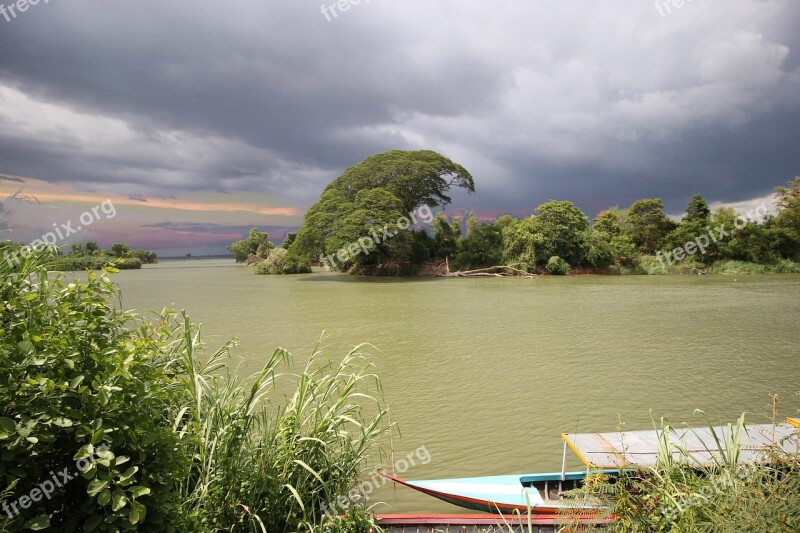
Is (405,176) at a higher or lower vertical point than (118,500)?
higher

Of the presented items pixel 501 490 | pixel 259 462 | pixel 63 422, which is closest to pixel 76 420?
pixel 63 422

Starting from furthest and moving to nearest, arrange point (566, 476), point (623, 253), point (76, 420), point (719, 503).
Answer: point (623, 253) → point (566, 476) → point (719, 503) → point (76, 420)

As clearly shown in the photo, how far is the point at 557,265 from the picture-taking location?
95.2ft

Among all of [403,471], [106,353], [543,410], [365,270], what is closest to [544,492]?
[403,471]

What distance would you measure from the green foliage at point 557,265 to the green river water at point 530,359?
12253 mm

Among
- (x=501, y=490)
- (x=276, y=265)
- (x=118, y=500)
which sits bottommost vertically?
(x=501, y=490)

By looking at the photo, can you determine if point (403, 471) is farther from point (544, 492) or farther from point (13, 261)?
point (13, 261)

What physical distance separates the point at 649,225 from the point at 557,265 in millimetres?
10311

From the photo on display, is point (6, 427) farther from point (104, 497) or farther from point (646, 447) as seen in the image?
point (646, 447)

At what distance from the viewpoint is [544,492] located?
11.4ft

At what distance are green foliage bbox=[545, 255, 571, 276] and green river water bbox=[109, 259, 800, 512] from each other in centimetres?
1225

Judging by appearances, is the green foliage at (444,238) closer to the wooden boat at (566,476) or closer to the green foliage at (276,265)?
the green foliage at (276,265)

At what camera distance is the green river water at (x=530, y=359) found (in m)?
4.74

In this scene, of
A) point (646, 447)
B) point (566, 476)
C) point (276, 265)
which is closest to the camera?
point (646, 447)
